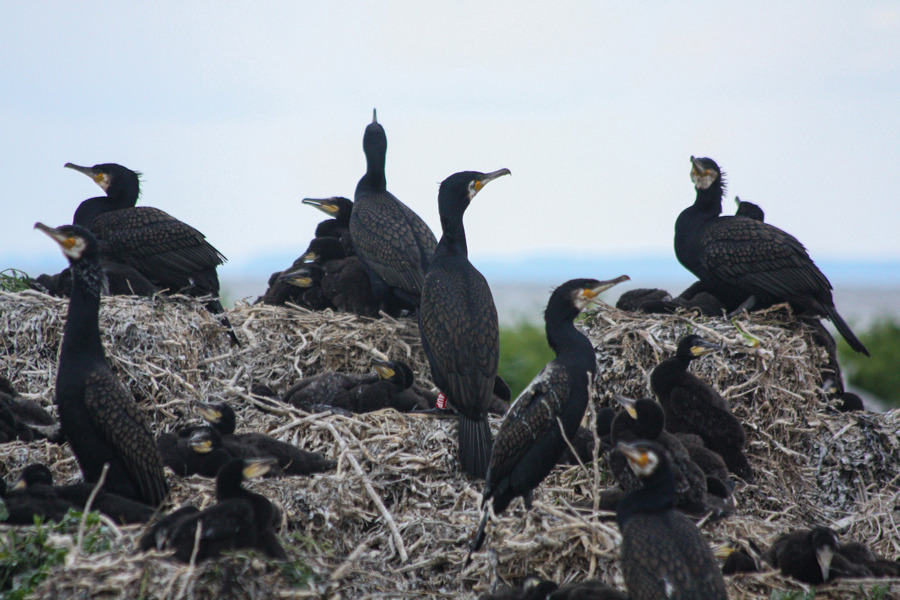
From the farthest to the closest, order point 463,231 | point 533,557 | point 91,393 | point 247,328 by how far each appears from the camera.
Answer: point 247,328, point 463,231, point 91,393, point 533,557

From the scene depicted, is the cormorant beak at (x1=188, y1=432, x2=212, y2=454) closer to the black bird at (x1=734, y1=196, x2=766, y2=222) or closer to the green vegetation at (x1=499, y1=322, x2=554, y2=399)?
the black bird at (x1=734, y1=196, x2=766, y2=222)

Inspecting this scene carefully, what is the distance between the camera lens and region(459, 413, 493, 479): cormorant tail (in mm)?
5082

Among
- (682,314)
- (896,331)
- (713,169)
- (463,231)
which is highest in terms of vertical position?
(713,169)

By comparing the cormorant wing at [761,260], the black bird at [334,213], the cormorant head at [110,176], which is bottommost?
the cormorant wing at [761,260]

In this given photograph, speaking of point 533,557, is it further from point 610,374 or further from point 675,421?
point 610,374

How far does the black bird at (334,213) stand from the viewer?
8.22 metres

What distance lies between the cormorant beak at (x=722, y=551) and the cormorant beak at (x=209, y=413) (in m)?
2.87

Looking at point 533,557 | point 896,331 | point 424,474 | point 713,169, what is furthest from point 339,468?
point 896,331

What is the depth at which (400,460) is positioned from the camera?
5.02 metres

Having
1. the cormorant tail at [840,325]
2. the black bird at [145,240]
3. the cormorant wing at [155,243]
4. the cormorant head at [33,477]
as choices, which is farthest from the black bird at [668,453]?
the cormorant wing at [155,243]

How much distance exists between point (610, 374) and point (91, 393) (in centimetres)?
334

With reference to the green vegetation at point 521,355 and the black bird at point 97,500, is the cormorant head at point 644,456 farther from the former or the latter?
the green vegetation at point 521,355

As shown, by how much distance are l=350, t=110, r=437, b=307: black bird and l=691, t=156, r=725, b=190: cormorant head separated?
219cm

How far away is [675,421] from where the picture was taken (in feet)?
17.9
